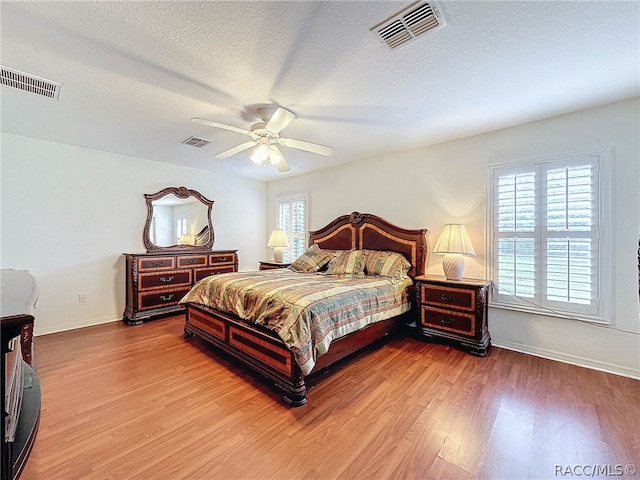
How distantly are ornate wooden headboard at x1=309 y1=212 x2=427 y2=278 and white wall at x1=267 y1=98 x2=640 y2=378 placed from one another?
0.17m

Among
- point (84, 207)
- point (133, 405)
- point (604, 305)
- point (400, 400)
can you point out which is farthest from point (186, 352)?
point (604, 305)

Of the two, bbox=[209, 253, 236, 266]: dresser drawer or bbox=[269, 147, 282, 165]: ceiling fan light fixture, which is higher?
bbox=[269, 147, 282, 165]: ceiling fan light fixture

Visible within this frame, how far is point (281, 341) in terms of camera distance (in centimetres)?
229

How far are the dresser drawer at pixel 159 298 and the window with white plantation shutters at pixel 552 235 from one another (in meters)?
4.43

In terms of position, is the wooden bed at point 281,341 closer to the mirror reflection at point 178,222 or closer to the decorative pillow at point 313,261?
the decorative pillow at point 313,261

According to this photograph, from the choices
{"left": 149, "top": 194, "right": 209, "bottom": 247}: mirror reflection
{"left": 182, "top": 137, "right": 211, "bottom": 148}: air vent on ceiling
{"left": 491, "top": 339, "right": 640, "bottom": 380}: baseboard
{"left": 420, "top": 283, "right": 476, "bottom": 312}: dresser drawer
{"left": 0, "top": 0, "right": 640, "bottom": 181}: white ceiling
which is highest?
{"left": 0, "top": 0, "right": 640, "bottom": 181}: white ceiling

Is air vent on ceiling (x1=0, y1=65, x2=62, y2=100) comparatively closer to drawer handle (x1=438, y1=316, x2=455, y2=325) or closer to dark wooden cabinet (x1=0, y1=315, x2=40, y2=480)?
dark wooden cabinet (x1=0, y1=315, x2=40, y2=480)

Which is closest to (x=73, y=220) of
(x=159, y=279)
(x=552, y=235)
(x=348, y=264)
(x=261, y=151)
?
(x=159, y=279)

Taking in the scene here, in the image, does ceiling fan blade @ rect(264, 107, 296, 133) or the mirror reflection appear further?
the mirror reflection

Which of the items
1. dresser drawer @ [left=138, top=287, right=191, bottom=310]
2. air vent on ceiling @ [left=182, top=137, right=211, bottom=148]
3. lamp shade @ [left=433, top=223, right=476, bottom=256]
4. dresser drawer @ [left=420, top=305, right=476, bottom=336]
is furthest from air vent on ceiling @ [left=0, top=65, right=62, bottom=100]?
dresser drawer @ [left=420, top=305, right=476, bottom=336]

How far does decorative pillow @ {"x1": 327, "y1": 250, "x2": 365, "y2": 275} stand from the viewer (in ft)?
12.7

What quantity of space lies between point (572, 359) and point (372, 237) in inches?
101

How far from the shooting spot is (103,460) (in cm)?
162

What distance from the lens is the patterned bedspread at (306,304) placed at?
2.25 metres
